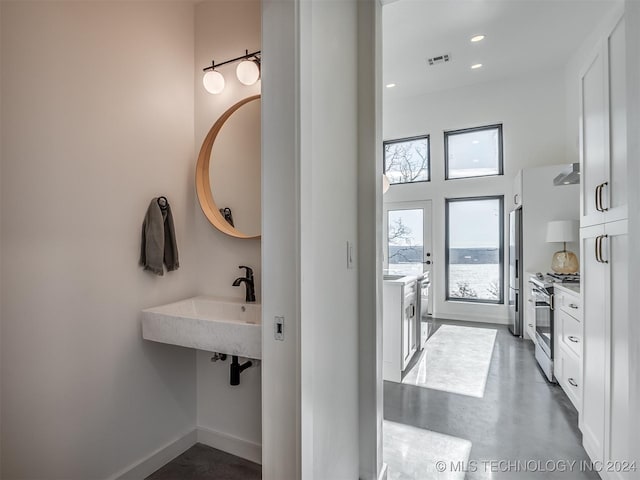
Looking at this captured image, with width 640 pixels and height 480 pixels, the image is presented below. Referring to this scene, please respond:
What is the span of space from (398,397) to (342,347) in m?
1.56

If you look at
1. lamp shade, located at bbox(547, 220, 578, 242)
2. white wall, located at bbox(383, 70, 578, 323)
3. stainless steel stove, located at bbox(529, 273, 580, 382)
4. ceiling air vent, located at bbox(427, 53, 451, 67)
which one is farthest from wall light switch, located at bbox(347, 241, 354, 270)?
white wall, located at bbox(383, 70, 578, 323)

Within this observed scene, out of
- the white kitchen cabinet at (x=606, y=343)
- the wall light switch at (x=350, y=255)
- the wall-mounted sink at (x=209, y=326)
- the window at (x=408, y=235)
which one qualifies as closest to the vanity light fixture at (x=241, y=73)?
the wall light switch at (x=350, y=255)

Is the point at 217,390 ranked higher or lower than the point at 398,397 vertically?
higher

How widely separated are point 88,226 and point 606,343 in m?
2.47

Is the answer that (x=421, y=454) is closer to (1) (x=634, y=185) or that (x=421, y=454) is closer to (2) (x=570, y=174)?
(1) (x=634, y=185)

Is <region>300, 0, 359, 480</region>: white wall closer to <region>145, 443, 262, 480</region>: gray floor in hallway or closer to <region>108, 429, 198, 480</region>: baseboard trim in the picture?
<region>145, 443, 262, 480</region>: gray floor in hallway

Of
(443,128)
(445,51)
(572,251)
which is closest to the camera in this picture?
(572,251)

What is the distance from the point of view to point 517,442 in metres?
2.06

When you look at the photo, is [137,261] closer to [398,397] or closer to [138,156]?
[138,156]

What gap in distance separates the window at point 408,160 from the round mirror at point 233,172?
450 cm

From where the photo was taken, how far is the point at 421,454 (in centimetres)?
194

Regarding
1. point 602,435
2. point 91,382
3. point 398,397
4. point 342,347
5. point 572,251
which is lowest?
point 398,397

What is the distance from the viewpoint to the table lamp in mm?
3814

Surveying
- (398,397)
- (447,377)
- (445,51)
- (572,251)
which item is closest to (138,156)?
(398,397)
